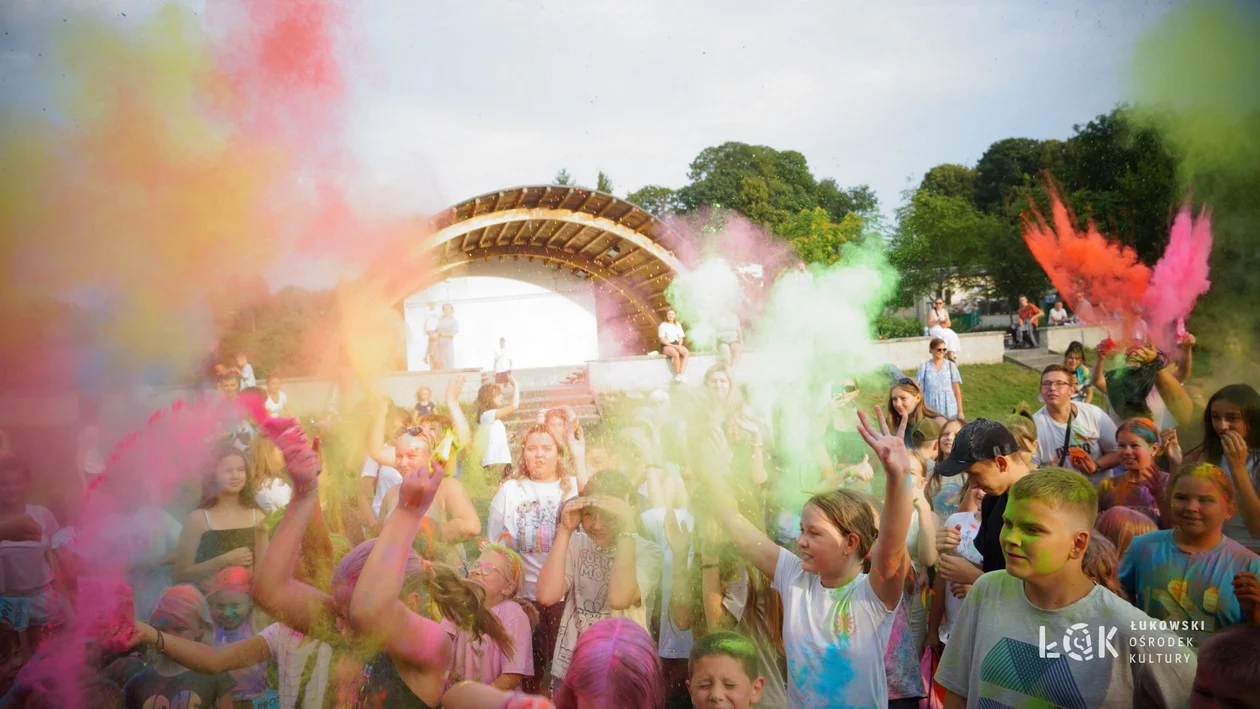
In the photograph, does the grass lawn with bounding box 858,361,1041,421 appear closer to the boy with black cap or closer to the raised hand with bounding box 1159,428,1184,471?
the raised hand with bounding box 1159,428,1184,471

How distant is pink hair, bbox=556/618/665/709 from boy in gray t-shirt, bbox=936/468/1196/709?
0.93 metres

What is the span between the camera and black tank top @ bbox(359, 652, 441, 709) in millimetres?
2771

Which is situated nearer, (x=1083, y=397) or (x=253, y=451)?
(x=253, y=451)

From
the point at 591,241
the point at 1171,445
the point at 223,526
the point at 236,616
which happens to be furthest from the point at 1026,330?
the point at 236,616

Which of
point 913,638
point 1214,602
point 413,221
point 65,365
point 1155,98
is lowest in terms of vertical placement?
point 913,638

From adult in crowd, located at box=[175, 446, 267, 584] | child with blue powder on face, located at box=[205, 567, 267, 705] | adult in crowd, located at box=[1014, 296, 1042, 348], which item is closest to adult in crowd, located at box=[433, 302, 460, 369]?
adult in crowd, located at box=[175, 446, 267, 584]

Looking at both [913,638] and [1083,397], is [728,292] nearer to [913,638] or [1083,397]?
[1083,397]

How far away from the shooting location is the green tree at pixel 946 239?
63.2ft

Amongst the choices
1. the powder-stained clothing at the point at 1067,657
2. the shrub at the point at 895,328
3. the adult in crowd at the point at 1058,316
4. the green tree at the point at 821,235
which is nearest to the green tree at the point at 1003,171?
the adult in crowd at the point at 1058,316

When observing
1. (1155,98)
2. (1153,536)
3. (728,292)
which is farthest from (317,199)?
(728,292)

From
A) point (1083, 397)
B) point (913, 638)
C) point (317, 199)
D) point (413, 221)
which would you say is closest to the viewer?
point (913, 638)

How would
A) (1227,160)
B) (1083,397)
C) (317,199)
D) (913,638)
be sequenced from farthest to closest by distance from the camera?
1. (1083,397)
2. (1227,160)
3. (317,199)
4. (913,638)

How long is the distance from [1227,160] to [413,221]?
568 cm

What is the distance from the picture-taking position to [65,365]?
3.18m
